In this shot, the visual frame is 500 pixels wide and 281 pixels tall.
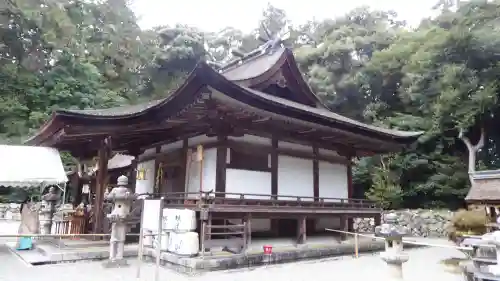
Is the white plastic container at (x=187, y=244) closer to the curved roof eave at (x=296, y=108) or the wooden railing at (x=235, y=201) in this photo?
the wooden railing at (x=235, y=201)

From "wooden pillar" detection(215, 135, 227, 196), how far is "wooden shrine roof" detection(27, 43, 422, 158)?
0.55 meters

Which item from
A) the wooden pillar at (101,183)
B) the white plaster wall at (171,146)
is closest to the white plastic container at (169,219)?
the white plaster wall at (171,146)

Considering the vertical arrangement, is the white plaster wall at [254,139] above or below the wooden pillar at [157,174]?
above

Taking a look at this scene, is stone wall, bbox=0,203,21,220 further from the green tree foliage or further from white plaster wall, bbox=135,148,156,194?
white plaster wall, bbox=135,148,156,194

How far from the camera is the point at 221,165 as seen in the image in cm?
955

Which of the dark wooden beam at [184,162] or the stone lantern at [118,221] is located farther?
the dark wooden beam at [184,162]

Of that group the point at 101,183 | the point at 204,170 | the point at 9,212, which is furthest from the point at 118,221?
the point at 9,212

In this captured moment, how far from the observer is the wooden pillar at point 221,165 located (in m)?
9.45

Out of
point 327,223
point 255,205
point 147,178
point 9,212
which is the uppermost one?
point 147,178

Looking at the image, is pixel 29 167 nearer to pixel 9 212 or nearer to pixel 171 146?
pixel 171 146

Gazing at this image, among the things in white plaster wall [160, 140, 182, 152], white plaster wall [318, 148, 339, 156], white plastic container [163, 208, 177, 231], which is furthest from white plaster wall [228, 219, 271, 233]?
white plaster wall [160, 140, 182, 152]

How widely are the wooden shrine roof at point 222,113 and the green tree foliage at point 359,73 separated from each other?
14.7ft

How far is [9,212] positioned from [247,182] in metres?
18.8

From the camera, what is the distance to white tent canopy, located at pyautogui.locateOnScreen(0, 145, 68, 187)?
1013 cm
